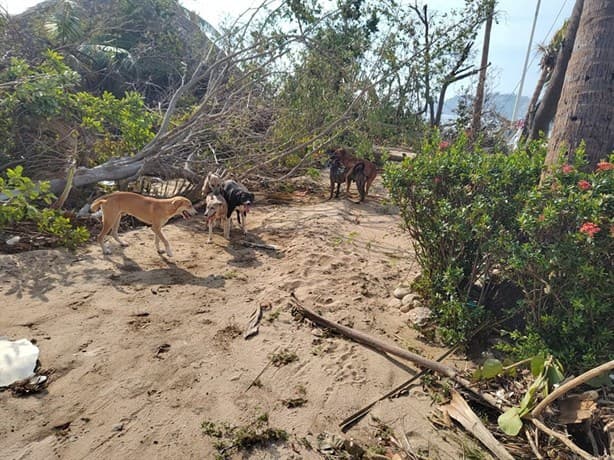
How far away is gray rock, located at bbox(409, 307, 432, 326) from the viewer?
377 cm

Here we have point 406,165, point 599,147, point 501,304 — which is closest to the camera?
point 599,147

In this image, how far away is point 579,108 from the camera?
11.1ft

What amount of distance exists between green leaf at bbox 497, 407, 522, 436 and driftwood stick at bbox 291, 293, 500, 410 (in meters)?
0.16

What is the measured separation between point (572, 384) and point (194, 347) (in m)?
2.74

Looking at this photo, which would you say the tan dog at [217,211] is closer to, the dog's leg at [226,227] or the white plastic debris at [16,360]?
the dog's leg at [226,227]

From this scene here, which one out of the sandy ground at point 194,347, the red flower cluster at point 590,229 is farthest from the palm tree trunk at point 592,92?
the sandy ground at point 194,347

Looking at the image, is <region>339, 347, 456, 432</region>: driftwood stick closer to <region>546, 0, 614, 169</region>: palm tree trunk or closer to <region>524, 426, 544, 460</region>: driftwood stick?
<region>524, 426, 544, 460</region>: driftwood stick

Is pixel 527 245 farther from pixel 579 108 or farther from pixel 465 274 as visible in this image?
pixel 579 108

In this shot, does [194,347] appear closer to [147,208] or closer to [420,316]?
[420,316]

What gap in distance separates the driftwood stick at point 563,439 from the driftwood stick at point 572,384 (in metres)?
0.06

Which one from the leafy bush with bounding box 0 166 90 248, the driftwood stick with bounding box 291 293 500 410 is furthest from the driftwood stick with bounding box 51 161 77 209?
the driftwood stick with bounding box 291 293 500 410

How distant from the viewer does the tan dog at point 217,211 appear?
552cm

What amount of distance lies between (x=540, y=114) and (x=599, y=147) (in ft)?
→ 12.3

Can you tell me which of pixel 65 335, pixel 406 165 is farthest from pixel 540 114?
pixel 65 335
